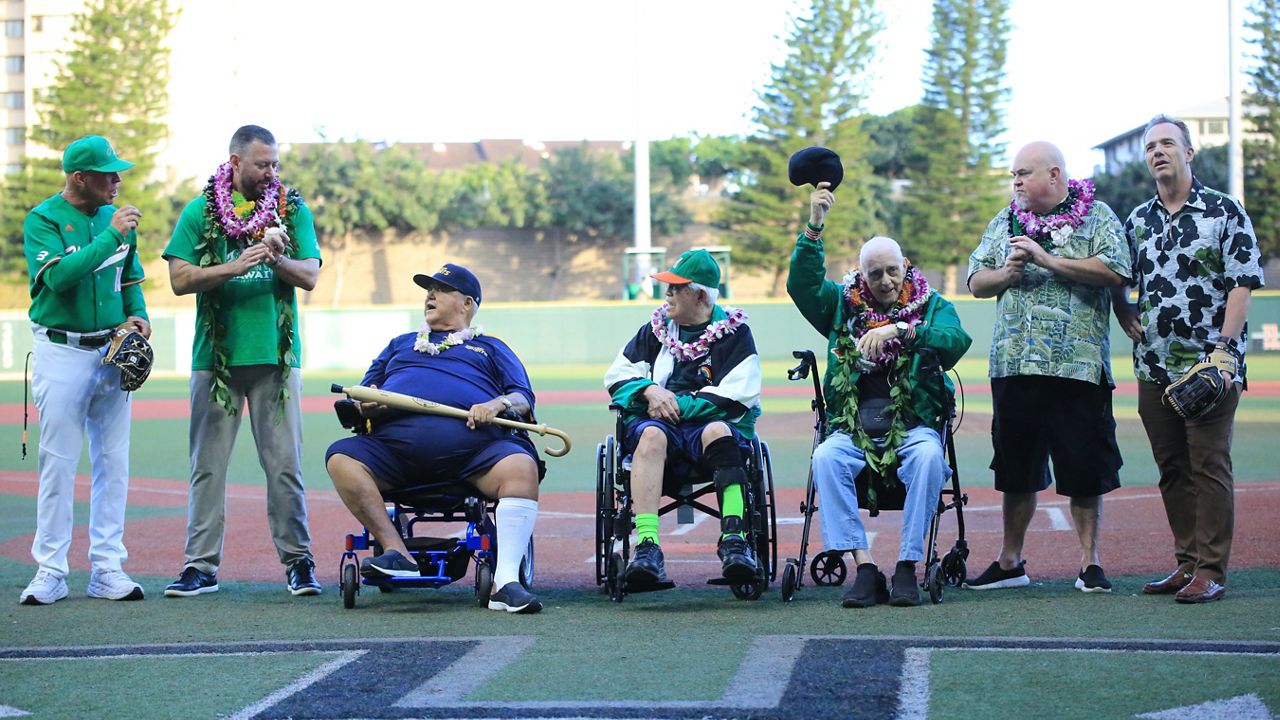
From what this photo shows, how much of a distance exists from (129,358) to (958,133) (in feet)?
154

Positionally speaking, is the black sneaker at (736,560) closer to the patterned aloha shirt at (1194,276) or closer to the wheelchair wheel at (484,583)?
the wheelchair wheel at (484,583)

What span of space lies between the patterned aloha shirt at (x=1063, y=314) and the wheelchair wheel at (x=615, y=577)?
194 centimetres

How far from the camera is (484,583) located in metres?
6.37

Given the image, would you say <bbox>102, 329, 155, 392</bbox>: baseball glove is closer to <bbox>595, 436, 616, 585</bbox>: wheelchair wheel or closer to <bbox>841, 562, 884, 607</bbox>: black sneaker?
<bbox>595, 436, 616, 585</bbox>: wheelchair wheel

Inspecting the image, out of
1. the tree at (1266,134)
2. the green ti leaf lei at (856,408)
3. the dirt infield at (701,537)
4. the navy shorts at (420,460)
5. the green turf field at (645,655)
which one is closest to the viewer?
the green turf field at (645,655)

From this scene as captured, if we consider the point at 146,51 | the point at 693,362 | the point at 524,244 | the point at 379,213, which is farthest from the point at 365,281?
the point at 693,362

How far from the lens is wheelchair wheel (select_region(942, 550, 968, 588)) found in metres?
6.82

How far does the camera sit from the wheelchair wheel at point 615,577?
642 centimetres

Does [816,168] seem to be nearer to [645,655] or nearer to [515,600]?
[515,600]

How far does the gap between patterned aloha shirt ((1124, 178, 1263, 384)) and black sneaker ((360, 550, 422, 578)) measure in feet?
10.4

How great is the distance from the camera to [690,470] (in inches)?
258

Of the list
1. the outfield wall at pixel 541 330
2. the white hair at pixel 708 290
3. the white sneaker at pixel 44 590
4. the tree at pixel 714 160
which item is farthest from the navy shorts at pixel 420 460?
the tree at pixel 714 160

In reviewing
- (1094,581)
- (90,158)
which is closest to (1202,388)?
(1094,581)

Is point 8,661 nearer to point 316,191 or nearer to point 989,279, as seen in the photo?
point 989,279
